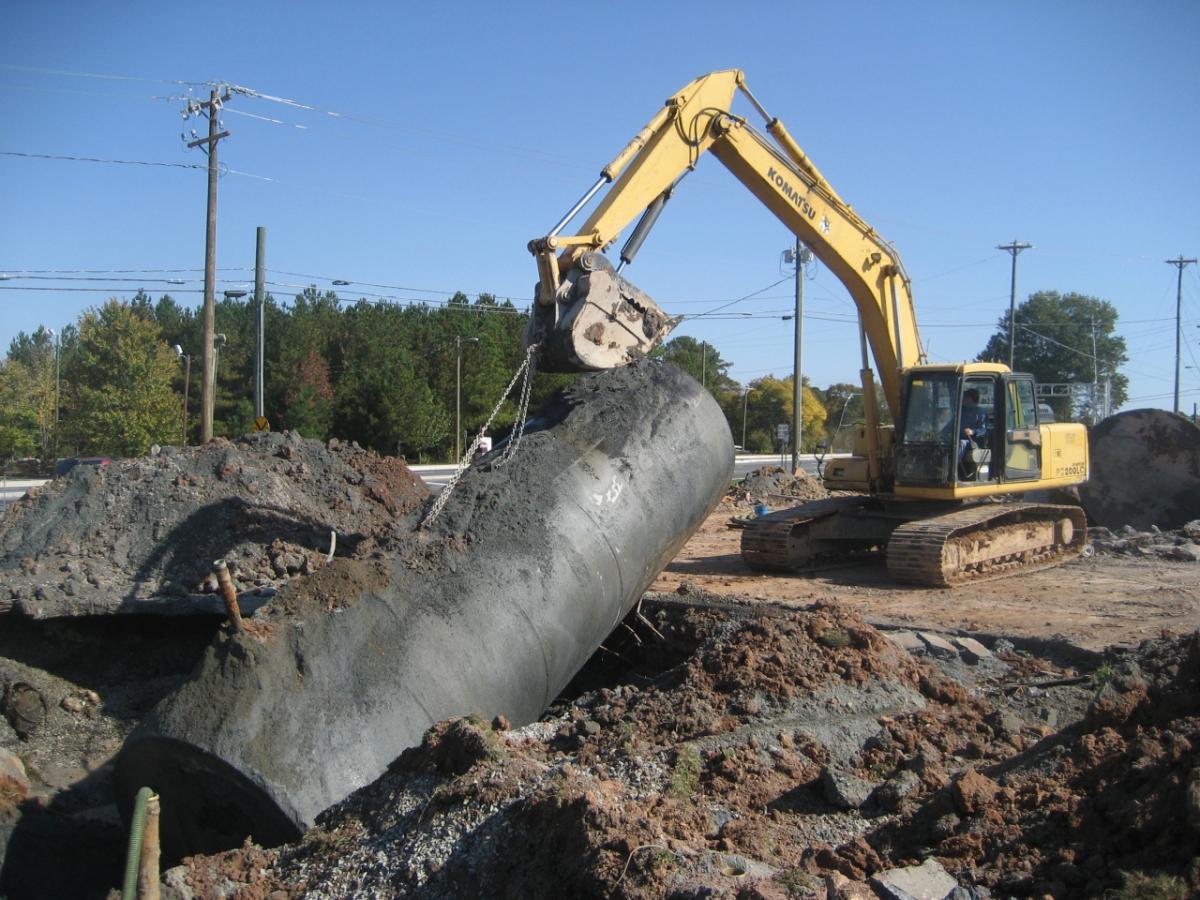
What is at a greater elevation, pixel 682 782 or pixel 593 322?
pixel 593 322

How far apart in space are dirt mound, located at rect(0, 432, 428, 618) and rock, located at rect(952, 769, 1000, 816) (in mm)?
4925

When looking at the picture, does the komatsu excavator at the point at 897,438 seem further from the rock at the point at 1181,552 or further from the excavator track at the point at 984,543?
the rock at the point at 1181,552

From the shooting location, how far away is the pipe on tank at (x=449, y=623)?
4.98 m

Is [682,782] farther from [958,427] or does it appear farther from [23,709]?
[958,427]

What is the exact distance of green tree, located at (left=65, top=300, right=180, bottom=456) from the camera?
38094mm

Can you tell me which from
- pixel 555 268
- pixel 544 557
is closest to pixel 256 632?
pixel 544 557

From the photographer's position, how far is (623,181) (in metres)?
9.23

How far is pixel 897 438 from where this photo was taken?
42.0 feet

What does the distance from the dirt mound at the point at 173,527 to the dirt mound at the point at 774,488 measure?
40.6ft

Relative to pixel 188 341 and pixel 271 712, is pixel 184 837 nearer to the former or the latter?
pixel 271 712

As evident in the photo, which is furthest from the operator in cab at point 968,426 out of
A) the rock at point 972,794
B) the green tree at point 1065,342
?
the green tree at point 1065,342

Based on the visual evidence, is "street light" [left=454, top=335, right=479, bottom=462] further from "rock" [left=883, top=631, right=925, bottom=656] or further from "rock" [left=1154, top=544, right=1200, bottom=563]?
"rock" [left=883, top=631, right=925, bottom=656]

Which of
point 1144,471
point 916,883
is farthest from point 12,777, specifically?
point 1144,471

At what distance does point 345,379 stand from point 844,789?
45474 mm
